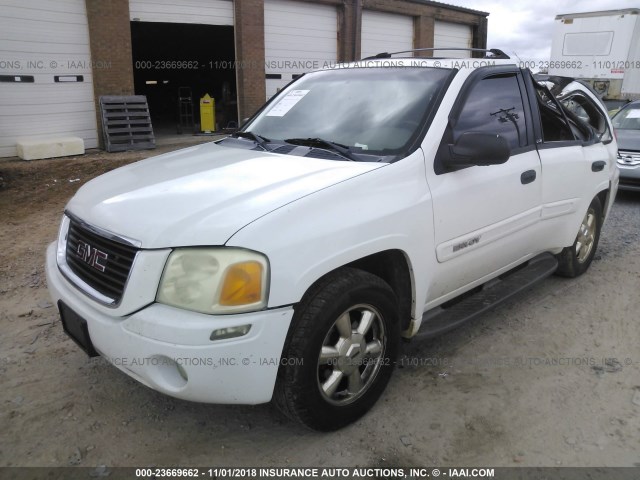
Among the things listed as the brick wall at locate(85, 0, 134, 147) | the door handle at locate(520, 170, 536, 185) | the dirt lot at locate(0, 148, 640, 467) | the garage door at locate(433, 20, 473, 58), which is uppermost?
the garage door at locate(433, 20, 473, 58)

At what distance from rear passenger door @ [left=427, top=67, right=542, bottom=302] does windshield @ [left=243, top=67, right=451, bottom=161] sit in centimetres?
21

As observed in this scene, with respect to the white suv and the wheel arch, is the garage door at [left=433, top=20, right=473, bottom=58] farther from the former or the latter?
the wheel arch

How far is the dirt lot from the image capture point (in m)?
2.58

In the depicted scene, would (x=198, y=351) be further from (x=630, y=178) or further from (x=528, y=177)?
(x=630, y=178)

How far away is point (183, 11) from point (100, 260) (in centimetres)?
1168

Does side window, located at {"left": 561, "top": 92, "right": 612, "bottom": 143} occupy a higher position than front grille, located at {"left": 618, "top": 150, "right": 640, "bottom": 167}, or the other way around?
side window, located at {"left": 561, "top": 92, "right": 612, "bottom": 143}

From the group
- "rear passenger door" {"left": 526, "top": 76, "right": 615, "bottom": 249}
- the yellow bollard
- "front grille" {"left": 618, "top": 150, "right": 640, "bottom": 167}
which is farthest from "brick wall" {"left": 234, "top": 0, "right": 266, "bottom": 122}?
"rear passenger door" {"left": 526, "top": 76, "right": 615, "bottom": 249}

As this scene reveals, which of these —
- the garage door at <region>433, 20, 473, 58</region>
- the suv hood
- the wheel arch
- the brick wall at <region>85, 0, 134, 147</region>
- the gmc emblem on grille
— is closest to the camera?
the suv hood

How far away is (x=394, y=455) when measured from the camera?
2.58 metres

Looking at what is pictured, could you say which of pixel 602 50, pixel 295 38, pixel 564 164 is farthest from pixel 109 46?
pixel 602 50

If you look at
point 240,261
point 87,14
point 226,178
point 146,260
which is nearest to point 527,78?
point 226,178

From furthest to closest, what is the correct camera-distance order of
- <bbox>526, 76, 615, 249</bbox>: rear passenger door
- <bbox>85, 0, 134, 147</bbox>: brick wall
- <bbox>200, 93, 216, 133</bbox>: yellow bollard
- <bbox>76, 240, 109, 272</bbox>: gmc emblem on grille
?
<bbox>200, 93, 216, 133</bbox>: yellow bollard < <bbox>85, 0, 134, 147</bbox>: brick wall < <bbox>526, 76, 615, 249</bbox>: rear passenger door < <bbox>76, 240, 109, 272</bbox>: gmc emblem on grille

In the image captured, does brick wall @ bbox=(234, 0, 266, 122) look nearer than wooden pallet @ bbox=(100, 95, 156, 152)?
No

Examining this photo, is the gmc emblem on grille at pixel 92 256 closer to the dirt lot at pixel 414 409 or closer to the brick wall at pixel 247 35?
the dirt lot at pixel 414 409
